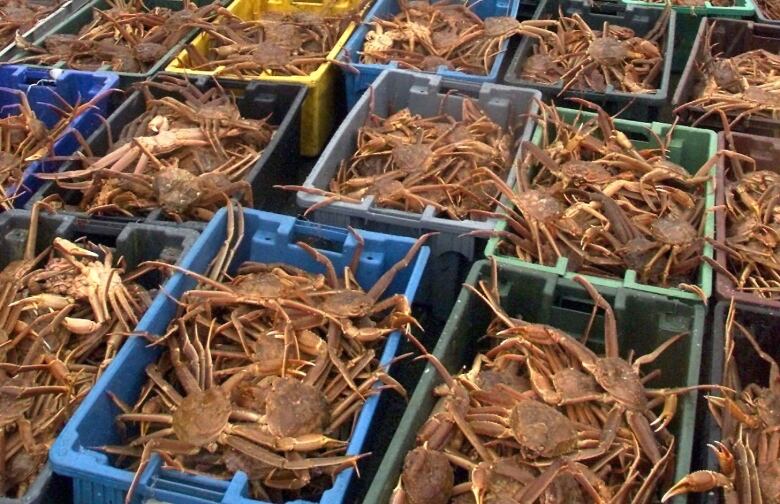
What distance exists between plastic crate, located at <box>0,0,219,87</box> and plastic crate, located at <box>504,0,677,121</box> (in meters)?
1.38

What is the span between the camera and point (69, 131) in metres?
2.64

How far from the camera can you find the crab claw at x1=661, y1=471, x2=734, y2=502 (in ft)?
5.02

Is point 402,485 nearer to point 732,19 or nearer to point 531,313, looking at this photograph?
point 531,313

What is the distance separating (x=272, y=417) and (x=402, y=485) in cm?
34

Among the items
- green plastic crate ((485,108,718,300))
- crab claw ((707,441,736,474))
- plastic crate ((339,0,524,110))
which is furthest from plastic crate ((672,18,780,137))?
crab claw ((707,441,736,474))

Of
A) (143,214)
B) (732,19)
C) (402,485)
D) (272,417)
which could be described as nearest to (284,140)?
(143,214)

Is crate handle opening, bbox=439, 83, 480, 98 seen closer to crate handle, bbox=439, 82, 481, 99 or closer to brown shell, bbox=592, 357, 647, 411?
crate handle, bbox=439, 82, 481, 99

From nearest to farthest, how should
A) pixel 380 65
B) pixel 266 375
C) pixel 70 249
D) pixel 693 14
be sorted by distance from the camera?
pixel 266 375 → pixel 70 249 → pixel 380 65 → pixel 693 14

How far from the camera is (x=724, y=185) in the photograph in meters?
2.42

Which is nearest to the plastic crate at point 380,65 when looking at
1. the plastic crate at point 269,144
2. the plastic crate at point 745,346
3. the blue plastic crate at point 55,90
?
the plastic crate at point 269,144

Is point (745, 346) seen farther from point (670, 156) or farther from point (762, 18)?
point (762, 18)

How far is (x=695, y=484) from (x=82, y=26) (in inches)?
128

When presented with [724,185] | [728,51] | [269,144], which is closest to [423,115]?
[269,144]

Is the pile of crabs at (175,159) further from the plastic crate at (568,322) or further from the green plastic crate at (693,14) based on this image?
the green plastic crate at (693,14)
